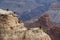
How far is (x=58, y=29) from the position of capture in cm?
3691

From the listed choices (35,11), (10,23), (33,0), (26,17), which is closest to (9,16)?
(10,23)

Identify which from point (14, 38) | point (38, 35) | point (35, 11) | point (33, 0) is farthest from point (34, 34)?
point (33, 0)

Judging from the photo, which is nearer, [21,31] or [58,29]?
[21,31]

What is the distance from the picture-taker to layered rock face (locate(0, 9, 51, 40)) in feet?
27.1

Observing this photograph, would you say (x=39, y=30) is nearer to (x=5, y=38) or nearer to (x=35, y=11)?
(x=5, y=38)

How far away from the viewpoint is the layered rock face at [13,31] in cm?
826

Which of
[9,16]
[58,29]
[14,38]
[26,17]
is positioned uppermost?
[9,16]

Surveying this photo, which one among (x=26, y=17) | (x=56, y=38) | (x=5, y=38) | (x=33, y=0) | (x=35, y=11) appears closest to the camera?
(x=5, y=38)

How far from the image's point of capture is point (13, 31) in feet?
27.5

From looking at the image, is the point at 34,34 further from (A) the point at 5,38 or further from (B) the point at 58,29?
(B) the point at 58,29

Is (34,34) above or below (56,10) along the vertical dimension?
above

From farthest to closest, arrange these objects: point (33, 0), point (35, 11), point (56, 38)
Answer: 1. point (33, 0)
2. point (35, 11)
3. point (56, 38)

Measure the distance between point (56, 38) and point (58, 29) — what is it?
1249mm

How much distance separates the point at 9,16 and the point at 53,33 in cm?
2855
